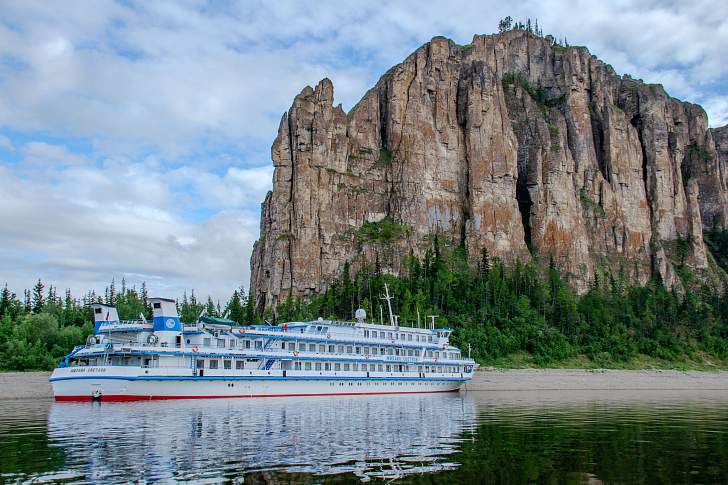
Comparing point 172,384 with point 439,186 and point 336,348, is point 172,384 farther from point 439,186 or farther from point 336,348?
point 439,186

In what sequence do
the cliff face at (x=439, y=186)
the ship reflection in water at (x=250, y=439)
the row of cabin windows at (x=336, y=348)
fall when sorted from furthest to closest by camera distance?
the cliff face at (x=439, y=186) < the row of cabin windows at (x=336, y=348) < the ship reflection in water at (x=250, y=439)

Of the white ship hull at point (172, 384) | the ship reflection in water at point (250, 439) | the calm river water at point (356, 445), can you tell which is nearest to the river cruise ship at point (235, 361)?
the white ship hull at point (172, 384)

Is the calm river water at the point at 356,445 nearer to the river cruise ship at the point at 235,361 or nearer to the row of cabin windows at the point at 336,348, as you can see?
the river cruise ship at the point at 235,361

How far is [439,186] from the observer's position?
17388cm

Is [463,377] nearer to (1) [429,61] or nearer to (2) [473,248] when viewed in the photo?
(2) [473,248]

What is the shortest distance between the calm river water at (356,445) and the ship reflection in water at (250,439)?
71 mm

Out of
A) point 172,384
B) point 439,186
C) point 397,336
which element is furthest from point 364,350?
point 439,186

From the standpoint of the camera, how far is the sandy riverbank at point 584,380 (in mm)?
93562

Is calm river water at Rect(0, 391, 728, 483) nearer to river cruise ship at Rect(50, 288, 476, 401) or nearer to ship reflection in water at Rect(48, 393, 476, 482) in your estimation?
ship reflection in water at Rect(48, 393, 476, 482)

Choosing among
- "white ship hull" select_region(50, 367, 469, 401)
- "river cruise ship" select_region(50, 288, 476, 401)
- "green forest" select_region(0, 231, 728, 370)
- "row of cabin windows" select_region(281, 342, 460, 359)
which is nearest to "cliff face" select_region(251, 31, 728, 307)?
"green forest" select_region(0, 231, 728, 370)

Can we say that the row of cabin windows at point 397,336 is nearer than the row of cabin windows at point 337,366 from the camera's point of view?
No

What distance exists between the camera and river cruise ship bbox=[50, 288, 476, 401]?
61094 mm

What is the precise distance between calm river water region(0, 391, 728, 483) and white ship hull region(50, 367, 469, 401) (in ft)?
22.7

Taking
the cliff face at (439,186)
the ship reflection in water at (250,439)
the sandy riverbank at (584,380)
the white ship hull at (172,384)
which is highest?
the cliff face at (439,186)
